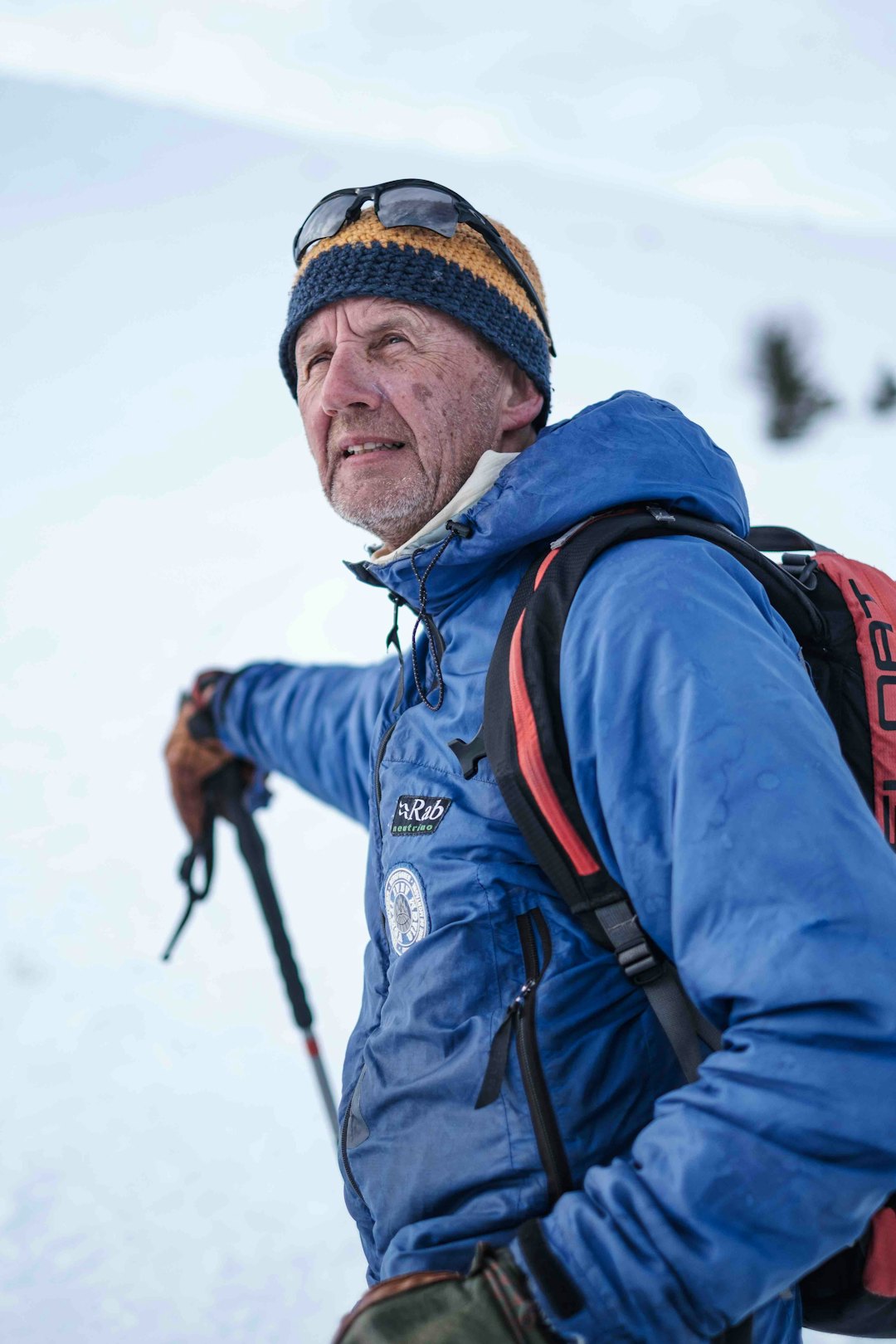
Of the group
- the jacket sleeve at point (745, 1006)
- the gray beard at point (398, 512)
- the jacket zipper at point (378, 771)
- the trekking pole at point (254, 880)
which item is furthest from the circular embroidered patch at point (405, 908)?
the trekking pole at point (254, 880)

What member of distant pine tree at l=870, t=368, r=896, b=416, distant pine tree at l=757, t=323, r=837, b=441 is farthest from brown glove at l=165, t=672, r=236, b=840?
distant pine tree at l=870, t=368, r=896, b=416

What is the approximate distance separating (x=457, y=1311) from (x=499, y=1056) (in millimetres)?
298

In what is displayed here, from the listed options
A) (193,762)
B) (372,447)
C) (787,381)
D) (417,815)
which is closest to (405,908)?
(417,815)

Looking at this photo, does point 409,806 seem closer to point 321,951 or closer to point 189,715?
point 189,715

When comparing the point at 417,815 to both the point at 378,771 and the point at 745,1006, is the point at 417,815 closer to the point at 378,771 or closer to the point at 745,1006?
the point at 378,771

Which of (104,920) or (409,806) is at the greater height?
(409,806)

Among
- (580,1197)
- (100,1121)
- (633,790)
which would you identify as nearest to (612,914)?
(633,790)

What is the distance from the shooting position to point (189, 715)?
3055 millimetres

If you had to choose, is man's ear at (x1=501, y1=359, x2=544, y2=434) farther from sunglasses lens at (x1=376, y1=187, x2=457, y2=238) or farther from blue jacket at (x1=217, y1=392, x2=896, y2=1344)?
blue jacket at (x1=217, y1=392, x2=896, y2=1344)

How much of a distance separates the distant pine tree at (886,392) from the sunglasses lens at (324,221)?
8534mm

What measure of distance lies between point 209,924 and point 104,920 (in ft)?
1.43

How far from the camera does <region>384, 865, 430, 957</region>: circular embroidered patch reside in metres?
1.38

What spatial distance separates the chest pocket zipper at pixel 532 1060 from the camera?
116cm

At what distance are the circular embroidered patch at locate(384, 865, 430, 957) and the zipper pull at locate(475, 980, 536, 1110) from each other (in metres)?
0.19
